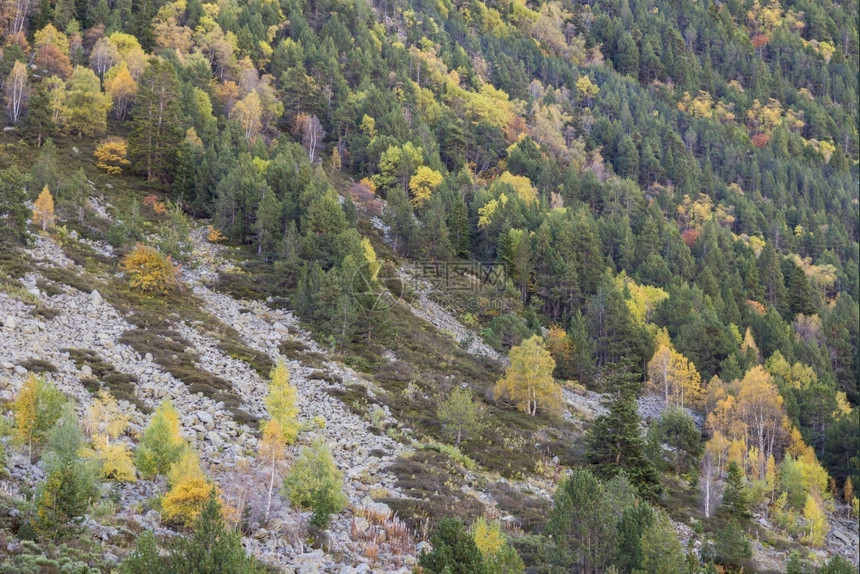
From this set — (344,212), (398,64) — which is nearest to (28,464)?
(344,212)

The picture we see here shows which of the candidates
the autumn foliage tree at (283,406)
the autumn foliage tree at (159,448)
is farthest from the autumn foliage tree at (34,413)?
the autumn foliage tree at (283,406)

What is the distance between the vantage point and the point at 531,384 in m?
59.8

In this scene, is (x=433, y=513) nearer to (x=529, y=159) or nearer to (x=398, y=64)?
(x=529, y=159)

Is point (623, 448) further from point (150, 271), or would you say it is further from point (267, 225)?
point (267, 225)

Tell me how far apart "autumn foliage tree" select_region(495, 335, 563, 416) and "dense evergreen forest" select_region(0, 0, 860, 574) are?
19 cm

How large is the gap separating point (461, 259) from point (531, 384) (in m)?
35.5

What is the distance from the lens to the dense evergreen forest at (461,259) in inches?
1639

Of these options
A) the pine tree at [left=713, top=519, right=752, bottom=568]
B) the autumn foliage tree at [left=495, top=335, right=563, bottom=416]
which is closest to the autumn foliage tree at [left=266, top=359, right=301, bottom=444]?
the autumn foliage tree at [left=495, top=335, right=563, bottom=416]

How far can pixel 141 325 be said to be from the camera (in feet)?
163

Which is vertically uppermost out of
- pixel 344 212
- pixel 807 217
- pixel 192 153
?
pixel 807 217

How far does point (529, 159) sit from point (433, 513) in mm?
108665

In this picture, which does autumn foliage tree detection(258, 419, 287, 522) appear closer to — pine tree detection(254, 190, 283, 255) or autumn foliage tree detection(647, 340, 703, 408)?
pine tree detection(254, 190, 283, 255)

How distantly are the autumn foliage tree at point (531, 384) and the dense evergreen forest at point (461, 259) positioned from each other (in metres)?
0.19

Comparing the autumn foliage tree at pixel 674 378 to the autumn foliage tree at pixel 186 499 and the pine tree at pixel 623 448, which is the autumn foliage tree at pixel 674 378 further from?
the autumn foliage tree at pixel 186 499
